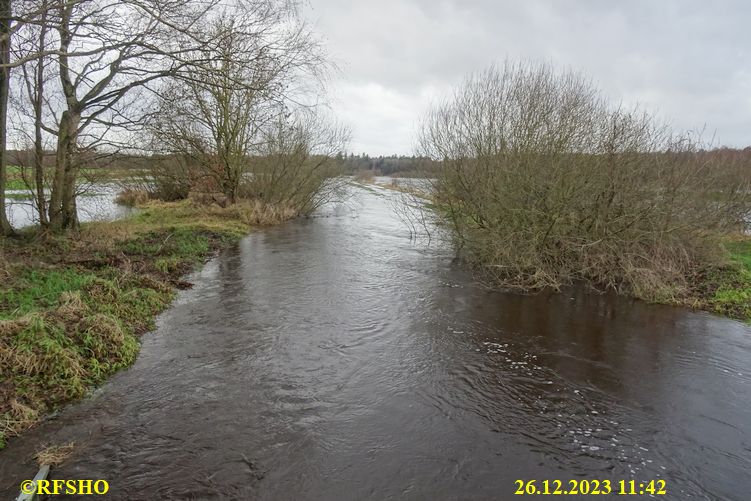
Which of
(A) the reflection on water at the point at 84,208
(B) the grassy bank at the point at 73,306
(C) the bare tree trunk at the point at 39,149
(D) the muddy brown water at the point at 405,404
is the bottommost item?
(D) the muddy brown water at the point at 405,404

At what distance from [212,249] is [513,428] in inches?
494

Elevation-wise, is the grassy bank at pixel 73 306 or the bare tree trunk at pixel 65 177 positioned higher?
the bare tree trunk at pixel 65 177

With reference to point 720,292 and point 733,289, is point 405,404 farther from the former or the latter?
point 733,289

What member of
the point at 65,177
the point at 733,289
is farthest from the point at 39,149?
the point at 733,289

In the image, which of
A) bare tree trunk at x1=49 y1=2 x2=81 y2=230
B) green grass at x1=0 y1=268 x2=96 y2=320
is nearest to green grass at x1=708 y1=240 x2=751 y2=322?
green grass at x1=0 y1=268 x2=96 y2=320

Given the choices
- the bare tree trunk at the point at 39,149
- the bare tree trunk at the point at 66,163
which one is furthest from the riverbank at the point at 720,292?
the bare tree trunk at the point at 39,149

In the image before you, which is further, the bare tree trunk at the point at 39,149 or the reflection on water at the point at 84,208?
the reflection on water at the point at 84,208

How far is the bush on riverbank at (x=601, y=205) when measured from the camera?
38.5 ft

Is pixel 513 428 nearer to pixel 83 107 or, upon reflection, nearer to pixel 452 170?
pixel 452 170

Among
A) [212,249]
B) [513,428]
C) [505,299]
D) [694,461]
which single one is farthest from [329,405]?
[212,249]
